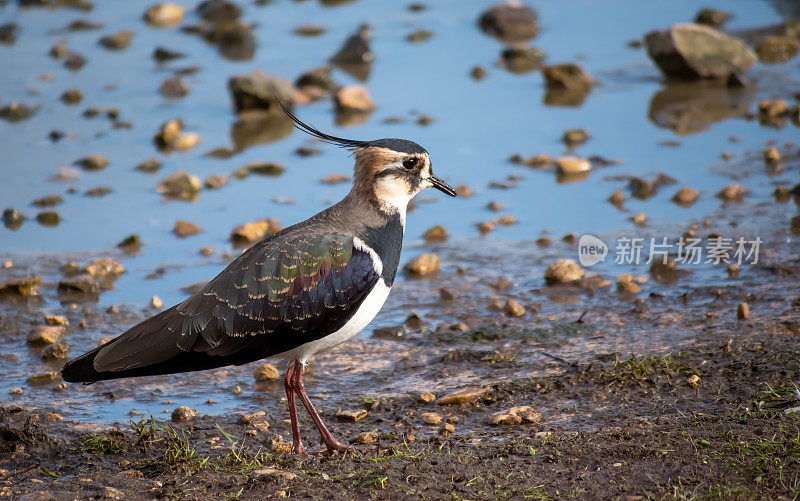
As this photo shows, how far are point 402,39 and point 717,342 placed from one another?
9.18m

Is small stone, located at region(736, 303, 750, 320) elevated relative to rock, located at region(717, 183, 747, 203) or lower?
lower

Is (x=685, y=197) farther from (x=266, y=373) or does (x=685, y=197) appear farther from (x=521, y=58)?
(x=521, y=58)

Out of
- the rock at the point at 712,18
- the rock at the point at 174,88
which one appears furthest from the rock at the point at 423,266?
the rock at the point at 712,18

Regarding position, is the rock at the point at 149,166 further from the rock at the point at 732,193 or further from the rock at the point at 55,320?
the rock at the point at 732,193

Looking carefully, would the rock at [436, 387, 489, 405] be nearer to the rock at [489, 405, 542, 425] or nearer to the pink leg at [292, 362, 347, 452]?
the rock at [489, 405, 542, 425]

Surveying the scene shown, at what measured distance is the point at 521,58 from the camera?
13961 millimetres

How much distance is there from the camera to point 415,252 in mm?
9094

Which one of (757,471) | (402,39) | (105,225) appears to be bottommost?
(757,471)

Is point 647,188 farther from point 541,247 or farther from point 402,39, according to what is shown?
point 402,39

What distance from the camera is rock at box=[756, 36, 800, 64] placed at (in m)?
13.0

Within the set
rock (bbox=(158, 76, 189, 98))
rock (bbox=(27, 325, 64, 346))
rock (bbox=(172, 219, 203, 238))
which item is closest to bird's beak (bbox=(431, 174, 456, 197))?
rock (bbox=(27, 325, 64, 346))

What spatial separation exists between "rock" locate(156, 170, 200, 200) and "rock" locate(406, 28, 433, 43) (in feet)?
17.8

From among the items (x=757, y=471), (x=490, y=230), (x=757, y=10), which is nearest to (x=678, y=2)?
(x=757, y=10)

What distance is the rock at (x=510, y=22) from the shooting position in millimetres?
14984
